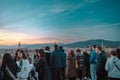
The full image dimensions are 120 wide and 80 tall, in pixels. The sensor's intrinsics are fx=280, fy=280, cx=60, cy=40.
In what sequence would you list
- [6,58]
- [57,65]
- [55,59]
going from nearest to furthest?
1. [6,58]
2. [55,59]
3. [57,65]

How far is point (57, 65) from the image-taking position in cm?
1270

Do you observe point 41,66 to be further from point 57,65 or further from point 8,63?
point 8,63

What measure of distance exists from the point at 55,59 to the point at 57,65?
0.31 metres

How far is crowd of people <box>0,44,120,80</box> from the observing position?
309 inches

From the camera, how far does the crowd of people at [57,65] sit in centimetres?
786

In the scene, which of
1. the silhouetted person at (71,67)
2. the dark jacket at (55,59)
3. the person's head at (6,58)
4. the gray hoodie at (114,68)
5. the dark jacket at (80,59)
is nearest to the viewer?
the person's head at (6,58)

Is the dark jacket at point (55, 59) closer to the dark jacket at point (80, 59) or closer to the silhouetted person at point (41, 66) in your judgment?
the silhouetted person at point (41, 66)

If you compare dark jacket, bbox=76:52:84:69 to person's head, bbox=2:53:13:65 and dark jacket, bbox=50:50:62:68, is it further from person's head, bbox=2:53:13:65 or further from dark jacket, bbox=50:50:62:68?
person's head, bbox=2:53:13:65

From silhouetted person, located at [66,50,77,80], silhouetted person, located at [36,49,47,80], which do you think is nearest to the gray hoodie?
silhouetted person, located at [36,49,47,80]

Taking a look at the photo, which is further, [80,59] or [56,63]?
[80,59]

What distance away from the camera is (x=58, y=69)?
1280cm

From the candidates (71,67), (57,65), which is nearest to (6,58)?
(57,65)

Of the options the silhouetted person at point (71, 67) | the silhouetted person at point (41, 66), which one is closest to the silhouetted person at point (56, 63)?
the silhouetted person at point (41, 66)

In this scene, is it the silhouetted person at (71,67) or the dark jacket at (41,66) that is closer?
the dark jacket at (41,66)
